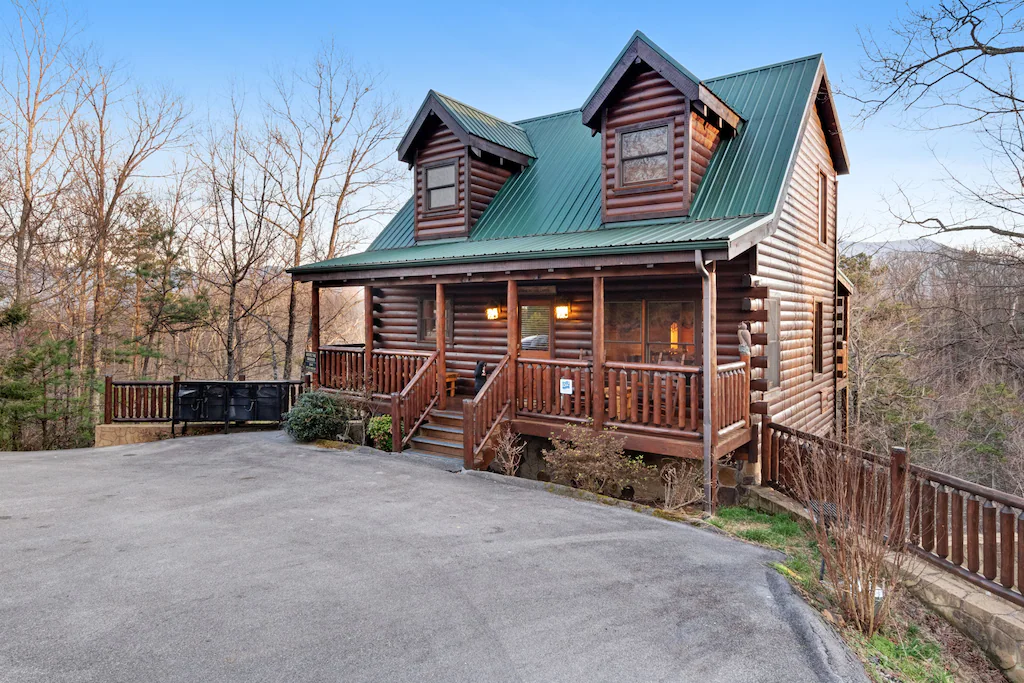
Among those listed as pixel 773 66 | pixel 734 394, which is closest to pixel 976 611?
pixel 734 394

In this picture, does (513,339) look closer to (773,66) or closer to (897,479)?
(897,479)

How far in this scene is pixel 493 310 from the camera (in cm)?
1263

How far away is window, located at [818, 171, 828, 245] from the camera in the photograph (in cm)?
1328

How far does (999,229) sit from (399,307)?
1638cm

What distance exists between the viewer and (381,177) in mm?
23641

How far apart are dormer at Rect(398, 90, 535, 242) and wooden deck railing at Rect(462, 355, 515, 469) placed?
4.79 metres

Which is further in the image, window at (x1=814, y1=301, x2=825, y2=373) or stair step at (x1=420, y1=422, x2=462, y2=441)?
window at (x1=814, y1=301, x2=825, y2=373)

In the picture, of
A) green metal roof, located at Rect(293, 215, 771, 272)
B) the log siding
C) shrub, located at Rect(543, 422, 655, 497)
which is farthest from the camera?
the log siding

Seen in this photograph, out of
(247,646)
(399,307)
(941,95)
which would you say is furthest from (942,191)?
(247,646)

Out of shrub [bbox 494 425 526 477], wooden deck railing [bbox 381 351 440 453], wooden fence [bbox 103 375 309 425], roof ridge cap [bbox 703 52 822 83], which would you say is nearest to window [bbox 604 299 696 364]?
shrub [bbox 494 425 526 477]

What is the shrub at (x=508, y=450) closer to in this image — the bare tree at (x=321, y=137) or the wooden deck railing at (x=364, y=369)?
the wooden deck railing at (x=364, y=369)

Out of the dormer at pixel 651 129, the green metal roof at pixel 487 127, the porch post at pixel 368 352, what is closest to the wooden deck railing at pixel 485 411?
the porch post at pixel 368 352

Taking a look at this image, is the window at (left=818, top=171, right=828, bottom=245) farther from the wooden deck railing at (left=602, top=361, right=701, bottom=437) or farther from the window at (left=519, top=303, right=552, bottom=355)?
the wooden deck railing at (left=602, top=361, right=701, bottom=437)

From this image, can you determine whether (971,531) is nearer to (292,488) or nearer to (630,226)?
(630,226)
